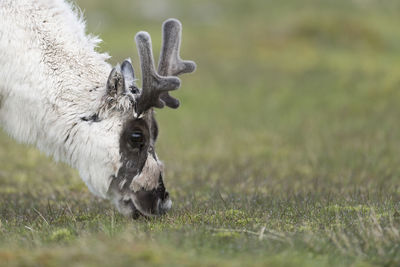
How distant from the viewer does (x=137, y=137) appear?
286 inches

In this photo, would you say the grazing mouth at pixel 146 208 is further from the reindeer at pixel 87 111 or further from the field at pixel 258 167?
the field at pixel 258 167

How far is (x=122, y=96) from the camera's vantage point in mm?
7254

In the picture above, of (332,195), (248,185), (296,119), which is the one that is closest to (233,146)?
(296,119)

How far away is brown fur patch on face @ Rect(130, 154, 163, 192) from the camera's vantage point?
7223 mm

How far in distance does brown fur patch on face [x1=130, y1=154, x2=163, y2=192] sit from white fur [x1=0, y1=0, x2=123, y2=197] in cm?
28

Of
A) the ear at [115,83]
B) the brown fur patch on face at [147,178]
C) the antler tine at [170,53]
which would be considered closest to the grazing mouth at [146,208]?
the brown fur patch on face at [147,178]

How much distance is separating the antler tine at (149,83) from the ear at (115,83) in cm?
25

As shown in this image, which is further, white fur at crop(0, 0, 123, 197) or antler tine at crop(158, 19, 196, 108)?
antler tine at crop(158, 19, 196, 108)

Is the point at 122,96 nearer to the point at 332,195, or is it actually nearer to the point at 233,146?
the point at 332,195

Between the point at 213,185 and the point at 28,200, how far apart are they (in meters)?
3.02

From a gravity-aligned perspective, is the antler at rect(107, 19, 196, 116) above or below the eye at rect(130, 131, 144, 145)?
above

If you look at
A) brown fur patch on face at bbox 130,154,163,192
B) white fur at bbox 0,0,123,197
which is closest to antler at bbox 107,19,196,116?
white fur at bbox 0,0,123,197

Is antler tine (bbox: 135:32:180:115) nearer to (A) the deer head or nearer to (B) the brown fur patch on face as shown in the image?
(A) the deer head

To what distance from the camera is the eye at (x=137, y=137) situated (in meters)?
7.26
